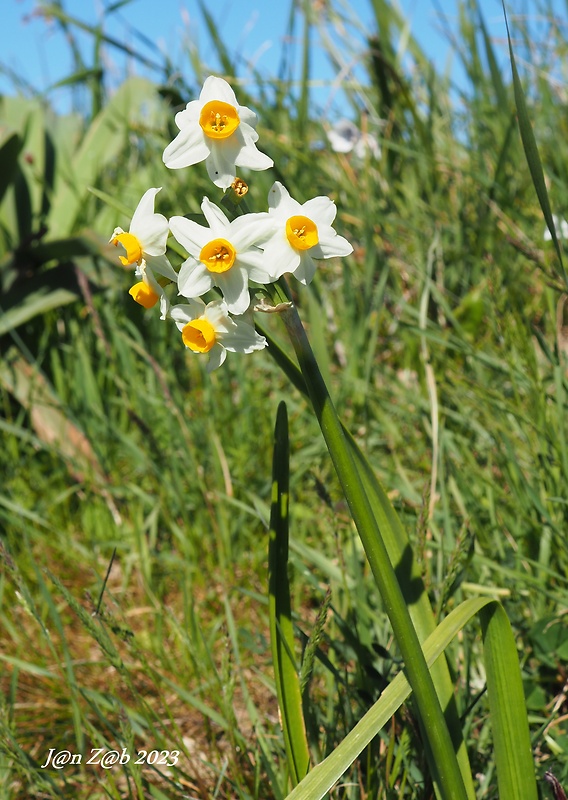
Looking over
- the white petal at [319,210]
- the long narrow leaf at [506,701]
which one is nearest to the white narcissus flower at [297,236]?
the white petal at [319,210]

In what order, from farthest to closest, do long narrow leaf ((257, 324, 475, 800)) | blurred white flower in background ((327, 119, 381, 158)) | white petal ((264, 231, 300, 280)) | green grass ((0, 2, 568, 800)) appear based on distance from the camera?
blurred white flower in background ((327, 119, 381, 158)), green grass ((0, 2, 568, 800)), long narrow leaf ((257, 324, 475, 800)), white petal ((264, 231, 300, 280))

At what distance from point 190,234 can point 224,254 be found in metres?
0.03

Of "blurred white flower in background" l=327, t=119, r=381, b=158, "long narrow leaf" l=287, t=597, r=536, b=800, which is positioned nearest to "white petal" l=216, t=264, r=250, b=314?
"long narrow leaf" l=287, t=597, r=536, b=800

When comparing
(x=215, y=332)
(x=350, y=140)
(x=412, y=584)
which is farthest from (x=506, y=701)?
(x=350, y=140)

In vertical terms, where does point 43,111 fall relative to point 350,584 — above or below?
above

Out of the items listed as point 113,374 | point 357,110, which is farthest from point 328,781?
point 357,110

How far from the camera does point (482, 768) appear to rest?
0.84 metres

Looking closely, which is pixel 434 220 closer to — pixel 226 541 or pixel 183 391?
pixel 183 391

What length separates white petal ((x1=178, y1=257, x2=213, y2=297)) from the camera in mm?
547

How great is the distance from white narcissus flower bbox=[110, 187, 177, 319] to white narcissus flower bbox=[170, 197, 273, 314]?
23 mm

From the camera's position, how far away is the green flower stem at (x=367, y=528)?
0.53m

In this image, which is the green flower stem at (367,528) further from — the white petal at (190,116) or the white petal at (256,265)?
the white petal at (190,116)

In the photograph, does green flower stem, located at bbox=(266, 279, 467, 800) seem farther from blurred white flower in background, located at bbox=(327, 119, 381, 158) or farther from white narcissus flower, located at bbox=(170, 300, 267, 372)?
blurred white flower in background, located at bbox=(327, 119, 381, 158)

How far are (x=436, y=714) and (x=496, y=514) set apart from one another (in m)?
0.62
